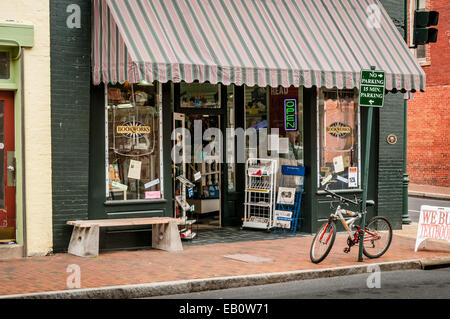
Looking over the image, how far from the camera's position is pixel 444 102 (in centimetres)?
2462

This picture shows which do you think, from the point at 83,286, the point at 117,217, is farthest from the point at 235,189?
the point at 83,286

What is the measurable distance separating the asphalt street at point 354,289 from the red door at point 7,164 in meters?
3.81

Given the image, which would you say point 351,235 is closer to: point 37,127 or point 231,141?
point 231,141

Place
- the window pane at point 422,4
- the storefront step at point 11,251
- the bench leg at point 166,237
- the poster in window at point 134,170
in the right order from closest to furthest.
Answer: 1. the storefront step at point 11,251
2. the bench leg at point 166,237
3. the poster in window at point 134,170
4. the window pane at point 422,4

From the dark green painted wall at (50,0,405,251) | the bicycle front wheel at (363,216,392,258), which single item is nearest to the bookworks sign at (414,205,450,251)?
the bicycle front wheel at (363,216,392,258)

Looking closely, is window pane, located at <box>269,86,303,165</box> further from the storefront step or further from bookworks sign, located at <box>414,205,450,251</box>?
the storefront step

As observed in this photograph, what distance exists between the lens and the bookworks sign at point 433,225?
11.7 meters

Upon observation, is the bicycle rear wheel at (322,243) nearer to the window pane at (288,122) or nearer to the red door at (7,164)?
the window pane at (288,122)

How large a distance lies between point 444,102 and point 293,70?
47.0 feet

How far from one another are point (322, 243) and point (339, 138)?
12.9ft

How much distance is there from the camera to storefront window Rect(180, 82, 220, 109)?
14109 millimetres

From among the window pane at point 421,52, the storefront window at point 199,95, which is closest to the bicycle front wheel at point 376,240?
the storefront window at point 199,95

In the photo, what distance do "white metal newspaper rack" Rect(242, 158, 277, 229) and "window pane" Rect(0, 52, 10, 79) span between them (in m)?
5.38
